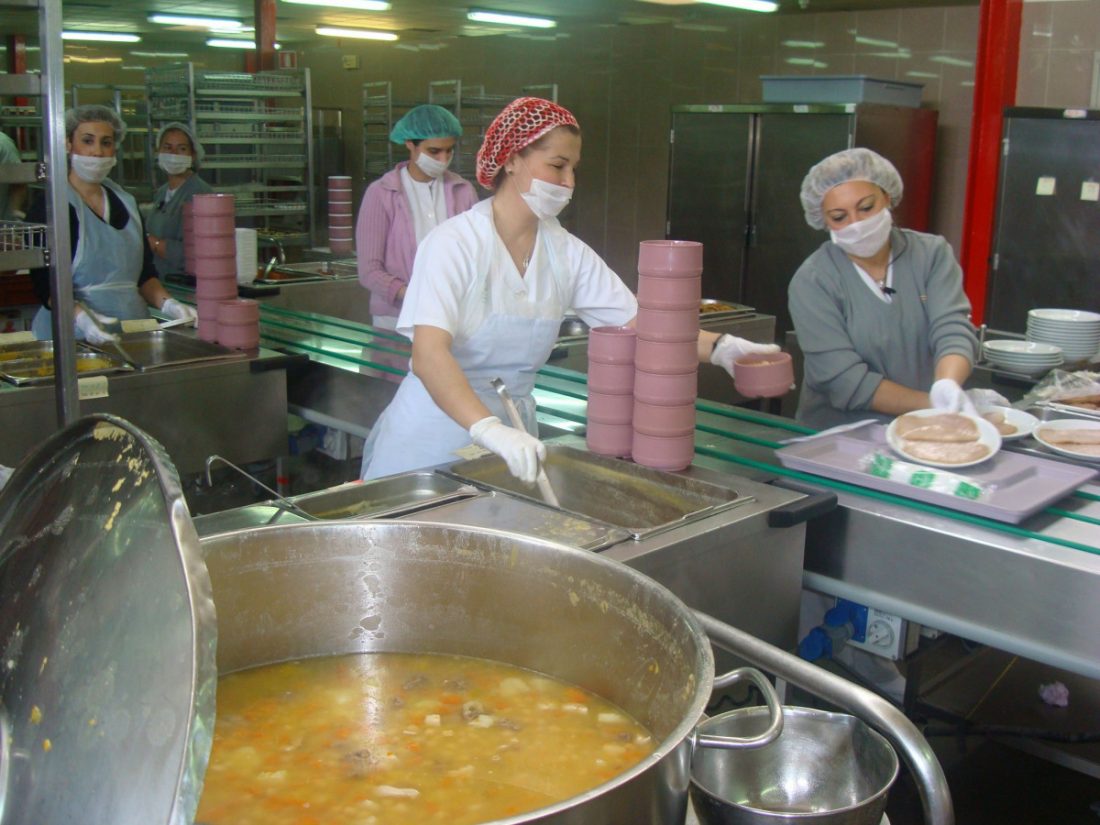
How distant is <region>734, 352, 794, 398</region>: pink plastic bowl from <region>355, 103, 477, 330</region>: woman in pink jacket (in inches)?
86.1

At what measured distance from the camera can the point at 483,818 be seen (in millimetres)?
1058

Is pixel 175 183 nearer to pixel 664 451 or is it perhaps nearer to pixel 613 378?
pixel 613 378

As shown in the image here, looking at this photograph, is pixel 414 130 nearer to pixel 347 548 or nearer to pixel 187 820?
pixel 347 548

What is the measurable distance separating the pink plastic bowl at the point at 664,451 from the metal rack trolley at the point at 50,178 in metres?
1.28

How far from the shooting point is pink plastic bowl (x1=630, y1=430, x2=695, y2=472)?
6.66 ft

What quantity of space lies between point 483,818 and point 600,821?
0.90 feet

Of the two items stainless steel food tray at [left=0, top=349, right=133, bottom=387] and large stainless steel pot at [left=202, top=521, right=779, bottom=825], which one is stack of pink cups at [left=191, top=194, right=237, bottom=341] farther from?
large stainless steel pot at [left=202, top=521, right=779, bottom=825]

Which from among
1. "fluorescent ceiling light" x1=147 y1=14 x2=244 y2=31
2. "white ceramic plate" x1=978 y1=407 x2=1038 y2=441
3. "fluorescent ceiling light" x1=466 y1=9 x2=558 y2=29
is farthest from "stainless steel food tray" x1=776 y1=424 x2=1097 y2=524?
"fluorescent ceiling light" x1=147 y1=14 x2=244 y2=31

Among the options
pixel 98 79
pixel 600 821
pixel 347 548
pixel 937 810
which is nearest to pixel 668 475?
pixel 347 548

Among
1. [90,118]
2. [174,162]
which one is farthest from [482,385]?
[174,162]

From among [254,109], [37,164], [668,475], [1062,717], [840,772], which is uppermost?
[254,109]

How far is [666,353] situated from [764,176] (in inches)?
200

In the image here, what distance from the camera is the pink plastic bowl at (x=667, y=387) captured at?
200 cm

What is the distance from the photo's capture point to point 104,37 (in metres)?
11.5
